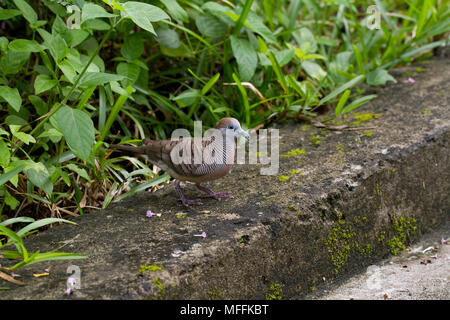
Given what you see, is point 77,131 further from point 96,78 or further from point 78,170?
point 78,170

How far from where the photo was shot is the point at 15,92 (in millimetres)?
2980

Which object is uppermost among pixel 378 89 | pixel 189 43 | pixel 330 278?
pixel 189 43

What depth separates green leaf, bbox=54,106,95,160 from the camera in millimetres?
2543

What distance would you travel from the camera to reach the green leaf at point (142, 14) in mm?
2561

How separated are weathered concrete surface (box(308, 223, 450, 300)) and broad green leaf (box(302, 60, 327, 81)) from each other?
155 cm

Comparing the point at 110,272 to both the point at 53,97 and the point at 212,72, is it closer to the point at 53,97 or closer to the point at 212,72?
the point at 53,97

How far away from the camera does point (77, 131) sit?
2564 millimetres

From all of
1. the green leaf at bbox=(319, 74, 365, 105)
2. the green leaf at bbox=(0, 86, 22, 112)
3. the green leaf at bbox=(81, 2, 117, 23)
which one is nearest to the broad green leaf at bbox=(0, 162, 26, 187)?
the green leaf at bbox=(0, 86, 22, 112)

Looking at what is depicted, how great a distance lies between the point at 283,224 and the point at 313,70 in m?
1.88

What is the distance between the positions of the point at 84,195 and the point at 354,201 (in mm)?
1545

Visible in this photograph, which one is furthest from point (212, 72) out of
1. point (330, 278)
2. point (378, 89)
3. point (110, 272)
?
point (110, 272)

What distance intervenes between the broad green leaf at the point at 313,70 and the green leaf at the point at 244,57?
57 cm

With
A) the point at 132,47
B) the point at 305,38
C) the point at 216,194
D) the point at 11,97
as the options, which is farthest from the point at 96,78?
the point at 305,38
